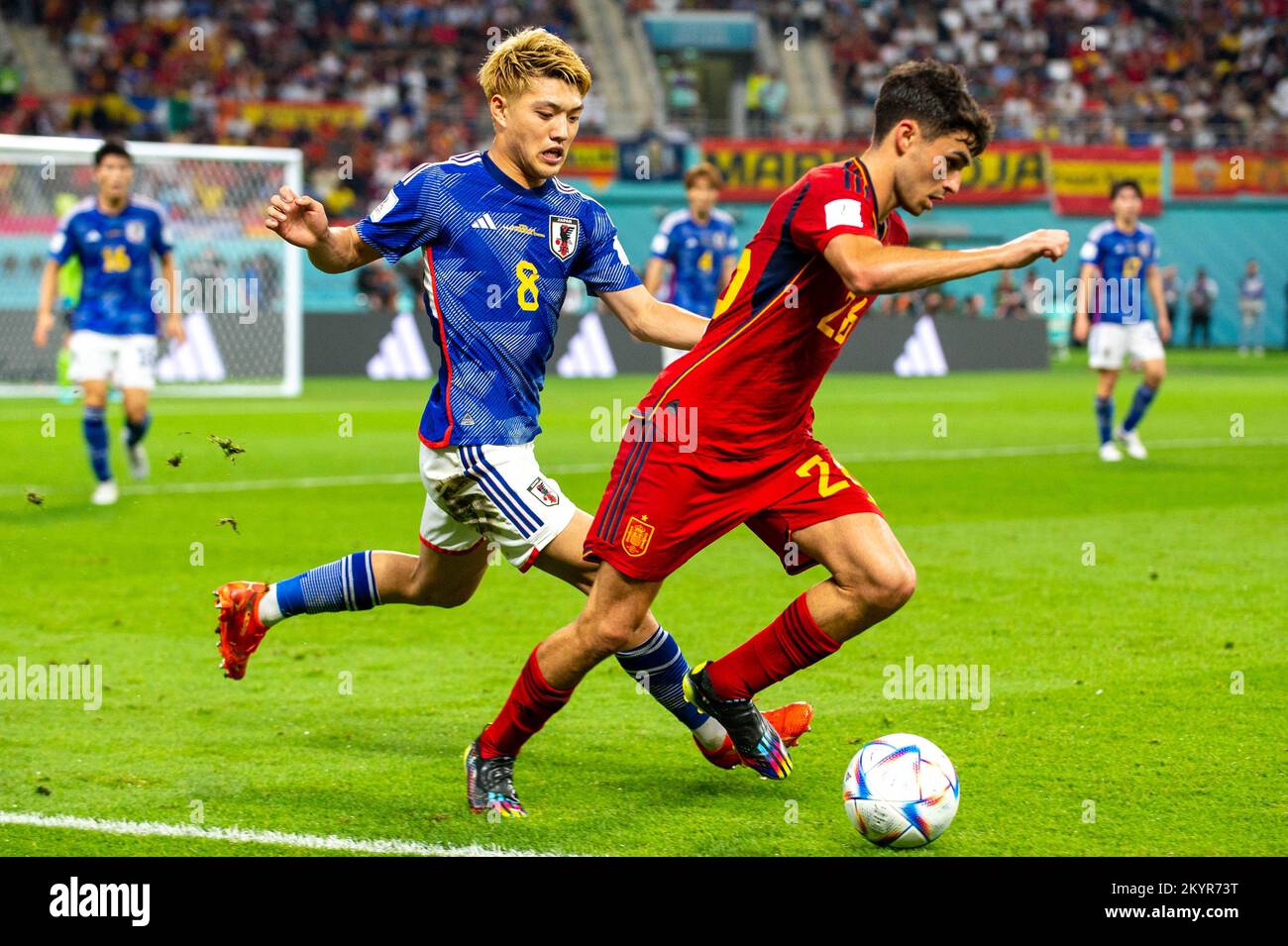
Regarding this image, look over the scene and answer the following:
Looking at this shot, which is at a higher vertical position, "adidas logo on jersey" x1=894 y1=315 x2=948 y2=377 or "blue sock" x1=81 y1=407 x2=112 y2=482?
"adidas logo on jersey" x1=894 y1=315 x2=948 y2=377

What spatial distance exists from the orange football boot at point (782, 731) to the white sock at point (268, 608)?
146 centimetres

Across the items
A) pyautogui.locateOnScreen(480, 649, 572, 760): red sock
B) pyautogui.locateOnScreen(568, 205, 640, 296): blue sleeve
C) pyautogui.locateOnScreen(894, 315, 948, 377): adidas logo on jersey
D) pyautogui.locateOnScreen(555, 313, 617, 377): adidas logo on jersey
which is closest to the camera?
pyautogui.locateOnScreen(480, 649, 572, 760): red sock

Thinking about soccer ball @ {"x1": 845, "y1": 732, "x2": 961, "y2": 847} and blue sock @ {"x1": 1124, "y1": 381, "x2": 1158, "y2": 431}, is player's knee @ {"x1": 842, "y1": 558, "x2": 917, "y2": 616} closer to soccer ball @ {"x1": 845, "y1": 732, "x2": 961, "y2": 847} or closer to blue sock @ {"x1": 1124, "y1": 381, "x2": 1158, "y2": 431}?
soccer ball @ {"x1": 845, "y1": 732, "x2": 961, "y2": 847}

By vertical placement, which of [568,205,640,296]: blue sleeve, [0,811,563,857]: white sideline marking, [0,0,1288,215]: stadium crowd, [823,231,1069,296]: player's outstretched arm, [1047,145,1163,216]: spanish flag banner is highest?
[0,0,1288,215]: stadium crowd

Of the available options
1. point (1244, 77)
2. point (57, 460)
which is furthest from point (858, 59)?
point (57, 460)

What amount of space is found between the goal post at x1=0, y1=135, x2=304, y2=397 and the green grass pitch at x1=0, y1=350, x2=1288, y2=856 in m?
7.75

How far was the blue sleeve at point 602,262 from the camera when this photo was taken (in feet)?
16.5

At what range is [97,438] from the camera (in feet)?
37.0

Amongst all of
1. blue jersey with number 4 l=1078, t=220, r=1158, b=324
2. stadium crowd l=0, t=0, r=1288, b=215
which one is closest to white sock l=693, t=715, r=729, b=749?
blue jersey with number 4 l=1078, t=220, r=1158, b=324

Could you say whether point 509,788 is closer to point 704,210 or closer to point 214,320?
point 704,210

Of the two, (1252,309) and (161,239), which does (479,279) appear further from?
(1252,309)

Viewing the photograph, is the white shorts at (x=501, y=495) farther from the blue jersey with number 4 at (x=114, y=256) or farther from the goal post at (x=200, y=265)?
the goal post at (x=200, y=265)

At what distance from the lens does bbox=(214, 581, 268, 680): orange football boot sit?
17.7 ft
